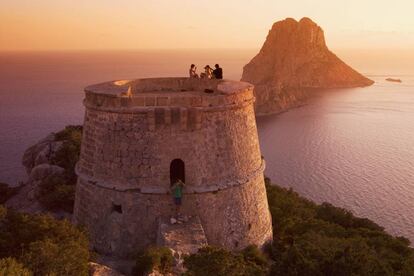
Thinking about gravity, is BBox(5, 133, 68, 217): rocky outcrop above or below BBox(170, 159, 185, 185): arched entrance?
below

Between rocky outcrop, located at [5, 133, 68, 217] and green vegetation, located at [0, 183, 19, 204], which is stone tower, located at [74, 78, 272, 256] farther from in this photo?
green vegetation, located at [0, 183, 19, 204]

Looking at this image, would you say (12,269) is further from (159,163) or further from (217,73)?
(217,73)

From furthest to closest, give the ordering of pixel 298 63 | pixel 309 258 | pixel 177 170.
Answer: pixel 298 63 < pixel 177 170 < pixel 309 258

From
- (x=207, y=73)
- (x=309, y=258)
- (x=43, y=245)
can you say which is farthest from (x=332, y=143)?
(x=43, y=245)

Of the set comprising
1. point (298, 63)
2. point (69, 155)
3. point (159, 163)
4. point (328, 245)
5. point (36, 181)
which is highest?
point (298, 63)

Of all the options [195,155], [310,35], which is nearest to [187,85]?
[195,155]

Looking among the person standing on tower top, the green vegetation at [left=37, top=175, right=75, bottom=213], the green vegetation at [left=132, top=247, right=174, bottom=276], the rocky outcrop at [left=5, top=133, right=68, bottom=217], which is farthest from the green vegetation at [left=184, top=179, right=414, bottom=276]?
the rocky outcrop at [left=5, top=133, right=68, bottom=217]

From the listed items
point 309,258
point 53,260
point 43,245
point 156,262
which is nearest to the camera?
point 53,260
